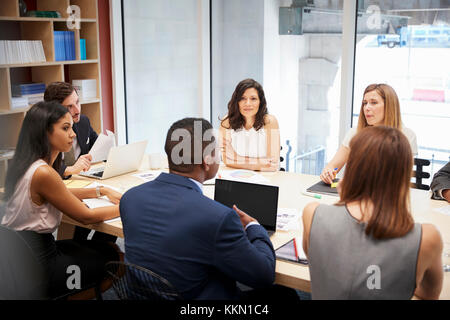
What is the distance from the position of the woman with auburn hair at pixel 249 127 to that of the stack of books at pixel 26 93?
6.16ft

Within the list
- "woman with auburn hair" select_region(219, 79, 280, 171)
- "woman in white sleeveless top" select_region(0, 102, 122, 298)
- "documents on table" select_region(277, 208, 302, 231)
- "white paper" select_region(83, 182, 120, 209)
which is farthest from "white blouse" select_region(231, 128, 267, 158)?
"woman in white sleeveless top" select_region(0, 102, 122, 298)

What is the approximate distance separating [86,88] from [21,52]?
0.78 meters

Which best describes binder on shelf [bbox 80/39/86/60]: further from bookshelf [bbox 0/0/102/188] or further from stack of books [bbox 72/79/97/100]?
stack of books [bbox 72/79/97/100]

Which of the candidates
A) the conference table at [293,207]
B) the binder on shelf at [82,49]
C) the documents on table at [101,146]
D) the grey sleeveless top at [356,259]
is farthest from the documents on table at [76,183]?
the binder on shelf at [82,49]

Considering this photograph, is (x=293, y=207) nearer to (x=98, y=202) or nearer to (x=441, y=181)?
(x=441, y=181)

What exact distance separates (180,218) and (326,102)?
135 inches

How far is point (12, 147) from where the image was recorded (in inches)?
184

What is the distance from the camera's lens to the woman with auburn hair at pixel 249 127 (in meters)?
3.85

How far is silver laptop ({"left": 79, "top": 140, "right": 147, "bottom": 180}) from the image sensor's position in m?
3.31

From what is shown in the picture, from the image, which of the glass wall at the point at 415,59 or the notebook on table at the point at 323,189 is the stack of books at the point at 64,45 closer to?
the glass wall at the point at 415,59

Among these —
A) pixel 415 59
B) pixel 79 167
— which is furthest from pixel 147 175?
pixel 415 59

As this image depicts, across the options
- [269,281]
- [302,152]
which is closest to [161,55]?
[302,152]

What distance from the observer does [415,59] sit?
445 centimetres

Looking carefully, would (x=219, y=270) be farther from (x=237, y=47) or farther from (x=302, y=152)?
(x=237, y=47)
